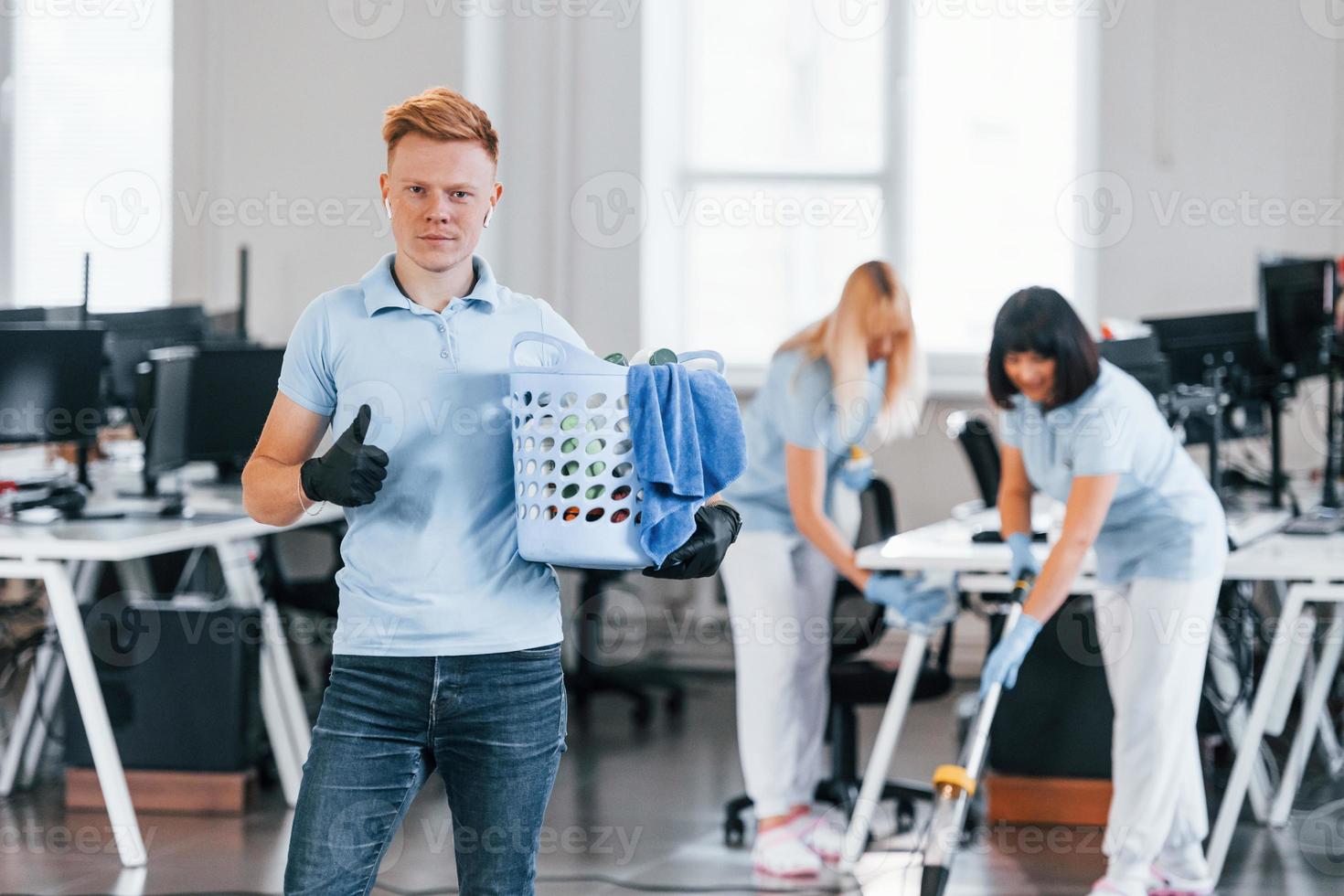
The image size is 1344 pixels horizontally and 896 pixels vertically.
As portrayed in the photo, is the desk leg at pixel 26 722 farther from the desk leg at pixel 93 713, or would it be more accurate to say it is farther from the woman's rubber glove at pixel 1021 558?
the woman's rubber glove at pixel 1021 558

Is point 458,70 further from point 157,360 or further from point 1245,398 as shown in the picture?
point 1245,398

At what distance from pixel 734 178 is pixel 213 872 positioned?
3676 mm

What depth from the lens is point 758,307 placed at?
20.2ft

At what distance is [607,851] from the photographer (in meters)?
3.58

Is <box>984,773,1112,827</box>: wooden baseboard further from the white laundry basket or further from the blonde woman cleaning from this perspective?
the white laundry basket

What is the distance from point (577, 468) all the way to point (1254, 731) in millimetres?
2410

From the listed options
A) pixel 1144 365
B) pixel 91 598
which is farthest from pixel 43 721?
pixel 1144 365

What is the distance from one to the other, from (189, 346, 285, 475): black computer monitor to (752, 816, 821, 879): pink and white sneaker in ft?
6.72

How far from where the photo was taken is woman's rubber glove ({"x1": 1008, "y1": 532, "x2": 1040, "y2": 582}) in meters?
3.21

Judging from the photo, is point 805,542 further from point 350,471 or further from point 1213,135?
point 1213,135

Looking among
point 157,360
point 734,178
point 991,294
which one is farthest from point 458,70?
point 991,294

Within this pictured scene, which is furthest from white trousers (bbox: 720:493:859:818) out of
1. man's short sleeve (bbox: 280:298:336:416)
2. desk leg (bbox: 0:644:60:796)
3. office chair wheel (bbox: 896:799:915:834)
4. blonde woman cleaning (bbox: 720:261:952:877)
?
desk leg (bbox: 0:644:60:796)

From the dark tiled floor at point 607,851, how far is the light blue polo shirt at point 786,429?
819 millimetres

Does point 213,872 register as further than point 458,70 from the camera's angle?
No
